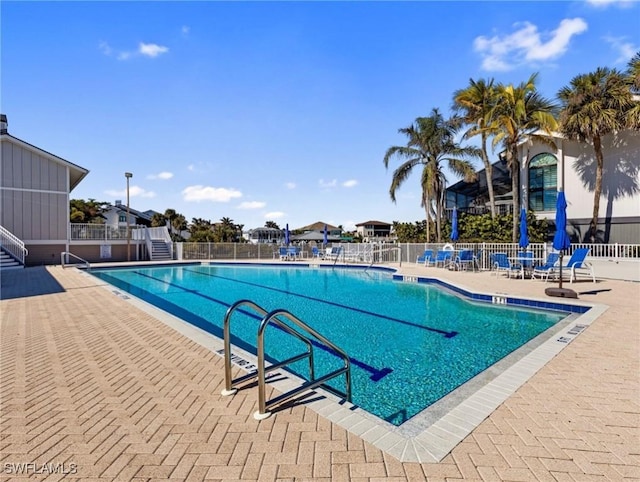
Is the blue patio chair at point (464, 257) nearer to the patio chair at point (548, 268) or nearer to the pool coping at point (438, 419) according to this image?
the patio chair at point (548, 268)

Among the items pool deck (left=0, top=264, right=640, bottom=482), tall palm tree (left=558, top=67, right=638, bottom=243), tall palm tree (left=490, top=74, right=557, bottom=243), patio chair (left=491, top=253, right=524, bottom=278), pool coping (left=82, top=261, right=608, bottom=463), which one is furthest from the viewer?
tall palm tree (left=490, top=74, right=557, bottom=243)

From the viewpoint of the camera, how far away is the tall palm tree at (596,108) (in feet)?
48.0

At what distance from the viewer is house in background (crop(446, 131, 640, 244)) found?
16.3m

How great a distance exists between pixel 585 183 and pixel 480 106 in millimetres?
6946

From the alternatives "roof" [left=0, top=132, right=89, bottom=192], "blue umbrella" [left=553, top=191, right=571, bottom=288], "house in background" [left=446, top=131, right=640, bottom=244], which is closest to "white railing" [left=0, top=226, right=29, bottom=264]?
"roof" [left=0, top=132, right=89, bottom=192]

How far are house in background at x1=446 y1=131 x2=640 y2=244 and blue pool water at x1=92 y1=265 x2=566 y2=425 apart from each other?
40.4 feet

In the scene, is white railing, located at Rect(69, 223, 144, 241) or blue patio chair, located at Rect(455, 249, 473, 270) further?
white railing, located at Rect(69, 223, 144, 241)

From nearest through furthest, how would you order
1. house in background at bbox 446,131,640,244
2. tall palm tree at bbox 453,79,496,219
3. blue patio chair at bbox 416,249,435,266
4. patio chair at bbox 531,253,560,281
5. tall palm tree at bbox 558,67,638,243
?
patio chair at bbox 531,253,560,281, tall palm tree at bbox 558,67,638,243, house in background at bbox 446,131,640,244, blue patio chair at bbox 416,249,435,266, tall palm tree at bbox 453,79,496,219

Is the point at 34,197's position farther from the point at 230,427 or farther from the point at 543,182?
the point at 543,182

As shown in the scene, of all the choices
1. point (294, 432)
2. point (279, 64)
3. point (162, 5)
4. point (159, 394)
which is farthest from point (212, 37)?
point (294, 432)

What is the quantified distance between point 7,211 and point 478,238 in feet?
84.4

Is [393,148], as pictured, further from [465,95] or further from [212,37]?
[212,37]

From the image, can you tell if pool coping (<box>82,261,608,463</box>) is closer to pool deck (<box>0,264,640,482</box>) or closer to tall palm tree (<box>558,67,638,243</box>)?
pool deck (<box>0,264,640,482</box>)

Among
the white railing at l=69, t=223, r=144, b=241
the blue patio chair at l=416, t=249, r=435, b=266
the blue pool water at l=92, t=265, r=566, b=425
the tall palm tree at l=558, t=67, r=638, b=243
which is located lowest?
the blue pool water at l=92, t=265, r=566, b=425
